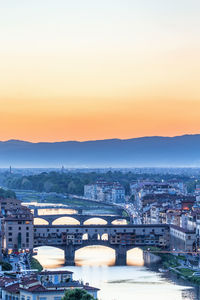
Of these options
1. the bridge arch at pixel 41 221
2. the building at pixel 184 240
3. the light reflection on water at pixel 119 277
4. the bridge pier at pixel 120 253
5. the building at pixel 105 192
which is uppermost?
the building at pixel 105 192

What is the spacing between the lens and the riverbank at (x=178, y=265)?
122 ft

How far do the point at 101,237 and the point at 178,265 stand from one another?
11.7 metres

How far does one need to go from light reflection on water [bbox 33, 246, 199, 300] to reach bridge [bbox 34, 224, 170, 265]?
0.45 meters

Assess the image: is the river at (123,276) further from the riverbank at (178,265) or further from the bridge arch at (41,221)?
the bridge arch at (41,221)

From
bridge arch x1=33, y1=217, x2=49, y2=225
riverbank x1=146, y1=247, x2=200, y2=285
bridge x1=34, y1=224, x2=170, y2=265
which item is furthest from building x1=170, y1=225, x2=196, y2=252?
bridge arch x1=33, y1=217, x2=49, y2=225

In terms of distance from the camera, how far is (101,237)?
5247 centimetres

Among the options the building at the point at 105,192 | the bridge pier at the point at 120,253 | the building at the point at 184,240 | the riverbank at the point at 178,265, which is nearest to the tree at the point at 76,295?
the riverbank at the point at 178,265

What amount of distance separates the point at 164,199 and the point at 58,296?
48.0 meters

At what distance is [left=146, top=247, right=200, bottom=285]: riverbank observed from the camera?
3722 centimetres

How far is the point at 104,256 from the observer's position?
45656mm

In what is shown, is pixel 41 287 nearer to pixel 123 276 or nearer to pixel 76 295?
pixel 76 295

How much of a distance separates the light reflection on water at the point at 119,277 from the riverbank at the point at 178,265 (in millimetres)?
769

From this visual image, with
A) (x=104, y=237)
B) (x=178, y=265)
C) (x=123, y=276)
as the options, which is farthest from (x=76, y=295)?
(x=104, y=237)

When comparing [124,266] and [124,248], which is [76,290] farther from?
[124,248]
